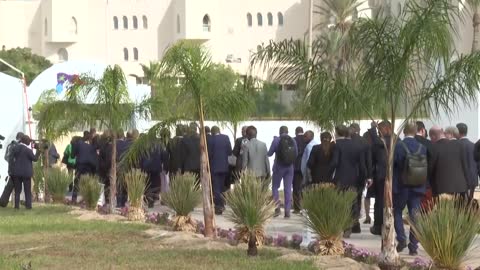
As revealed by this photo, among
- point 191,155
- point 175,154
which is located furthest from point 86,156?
point 191,155

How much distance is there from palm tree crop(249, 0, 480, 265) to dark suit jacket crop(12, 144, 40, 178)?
10.8 meters

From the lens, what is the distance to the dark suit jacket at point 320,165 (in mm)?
15273

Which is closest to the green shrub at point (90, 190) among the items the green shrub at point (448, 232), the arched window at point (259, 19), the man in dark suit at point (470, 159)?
the man in dark suit at point (470, 159)

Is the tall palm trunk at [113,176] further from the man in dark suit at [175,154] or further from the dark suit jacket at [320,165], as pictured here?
the dark suit jacket at [320,165]

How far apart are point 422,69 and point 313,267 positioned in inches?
102

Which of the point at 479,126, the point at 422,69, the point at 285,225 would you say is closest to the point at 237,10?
the point at 479,126

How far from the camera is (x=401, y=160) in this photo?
13.6m

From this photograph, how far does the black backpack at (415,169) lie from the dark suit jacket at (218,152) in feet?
24.0

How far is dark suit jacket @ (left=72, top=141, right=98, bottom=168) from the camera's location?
23.4 meters

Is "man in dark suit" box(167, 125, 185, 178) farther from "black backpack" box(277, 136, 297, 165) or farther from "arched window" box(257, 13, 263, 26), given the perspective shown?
"arched window" box(257, 13, 263, 26)

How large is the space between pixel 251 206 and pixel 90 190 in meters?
8.80

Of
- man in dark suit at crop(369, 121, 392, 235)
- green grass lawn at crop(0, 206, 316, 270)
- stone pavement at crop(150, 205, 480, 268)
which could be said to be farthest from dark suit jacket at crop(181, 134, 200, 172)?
man in dark suit at crop(369, 121, 392, 235)

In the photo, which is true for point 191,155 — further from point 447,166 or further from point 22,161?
point 447,166

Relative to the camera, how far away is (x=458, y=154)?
14.1 metres
